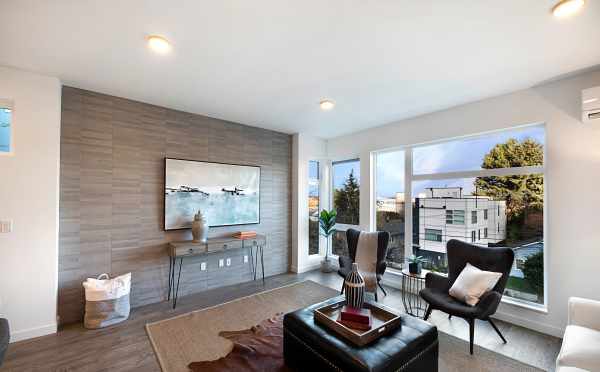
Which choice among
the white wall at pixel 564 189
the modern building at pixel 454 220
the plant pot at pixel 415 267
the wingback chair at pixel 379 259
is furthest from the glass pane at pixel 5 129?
the white wall at pixel 564 189

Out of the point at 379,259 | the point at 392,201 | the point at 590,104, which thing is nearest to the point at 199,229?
the point at 379,259

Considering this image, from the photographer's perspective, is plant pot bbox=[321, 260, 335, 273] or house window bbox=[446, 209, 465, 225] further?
plant pot bbox=[321, 260, 335, 273]

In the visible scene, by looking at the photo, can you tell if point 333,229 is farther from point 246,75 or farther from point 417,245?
point 246,75

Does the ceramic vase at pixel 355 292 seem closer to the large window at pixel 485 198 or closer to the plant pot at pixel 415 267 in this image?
the plant pot at pixel 415 267

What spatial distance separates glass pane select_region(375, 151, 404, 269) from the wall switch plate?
4710mm

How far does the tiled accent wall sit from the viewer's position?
290cm

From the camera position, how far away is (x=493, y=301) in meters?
2.37

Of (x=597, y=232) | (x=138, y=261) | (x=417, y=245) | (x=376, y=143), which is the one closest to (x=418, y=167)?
(x=376, y=143)

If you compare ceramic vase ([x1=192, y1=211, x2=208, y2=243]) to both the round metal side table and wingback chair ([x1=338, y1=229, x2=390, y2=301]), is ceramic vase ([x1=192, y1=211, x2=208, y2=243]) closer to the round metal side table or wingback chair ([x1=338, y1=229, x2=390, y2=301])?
wingback chair ([x1=338, y1=229, x2=390, y2=301])

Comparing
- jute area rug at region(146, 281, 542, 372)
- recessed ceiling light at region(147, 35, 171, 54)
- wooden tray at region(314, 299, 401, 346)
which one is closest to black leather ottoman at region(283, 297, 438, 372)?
wooden tray at region(314, 299, 401, 346)

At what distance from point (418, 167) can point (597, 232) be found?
200 cm

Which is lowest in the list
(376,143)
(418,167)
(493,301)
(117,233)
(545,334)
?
(545,334)

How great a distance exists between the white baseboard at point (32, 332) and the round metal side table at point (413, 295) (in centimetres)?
396

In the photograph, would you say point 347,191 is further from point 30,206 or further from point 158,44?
point 30,206
